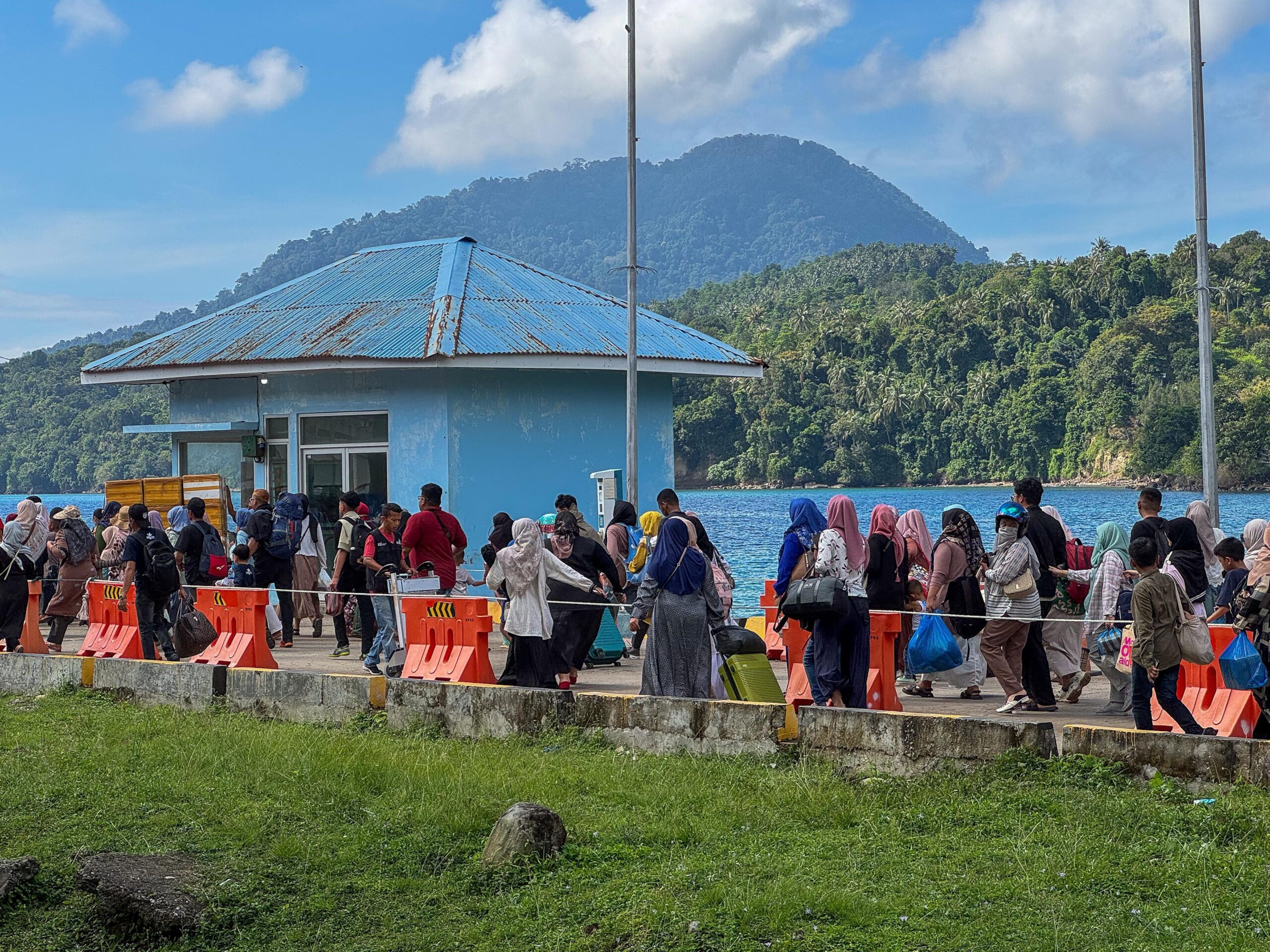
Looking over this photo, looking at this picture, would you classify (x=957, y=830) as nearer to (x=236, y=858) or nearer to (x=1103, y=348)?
(x=236, y=858)

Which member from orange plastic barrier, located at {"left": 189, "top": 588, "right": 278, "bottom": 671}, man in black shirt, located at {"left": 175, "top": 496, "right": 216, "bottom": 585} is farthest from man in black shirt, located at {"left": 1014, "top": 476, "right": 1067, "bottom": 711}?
man in black shirt, located at {"left": 175, "top": 496, "right": 216, "bottom": 585}

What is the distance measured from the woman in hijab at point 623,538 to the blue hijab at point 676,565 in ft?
8.93

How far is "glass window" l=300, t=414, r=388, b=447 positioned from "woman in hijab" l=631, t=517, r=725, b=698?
A: 29.5 feet

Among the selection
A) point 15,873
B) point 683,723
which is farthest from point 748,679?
point 15,873

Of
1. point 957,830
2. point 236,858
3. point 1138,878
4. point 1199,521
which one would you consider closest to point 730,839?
point 957,830

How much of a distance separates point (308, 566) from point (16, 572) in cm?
334

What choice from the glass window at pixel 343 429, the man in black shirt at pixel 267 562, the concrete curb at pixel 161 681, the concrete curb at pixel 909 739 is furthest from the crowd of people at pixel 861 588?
the glass window at pixel 343 429

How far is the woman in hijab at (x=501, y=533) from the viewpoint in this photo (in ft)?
45.9

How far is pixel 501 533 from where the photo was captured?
14023mm

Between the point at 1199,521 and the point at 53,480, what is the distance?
70.2 metres

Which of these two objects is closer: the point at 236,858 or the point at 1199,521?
the point at 236,858

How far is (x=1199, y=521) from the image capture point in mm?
10766

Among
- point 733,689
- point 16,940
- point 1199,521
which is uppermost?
point 1199,521

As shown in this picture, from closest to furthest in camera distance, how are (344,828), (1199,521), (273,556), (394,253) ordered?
(344,828), (1199,521), (273,556), (394,253)
